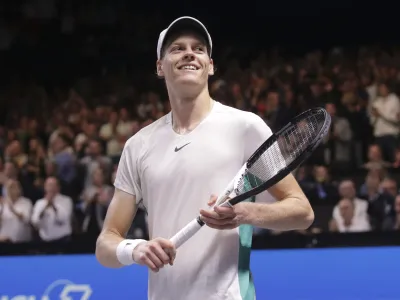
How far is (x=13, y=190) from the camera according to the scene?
9438mm

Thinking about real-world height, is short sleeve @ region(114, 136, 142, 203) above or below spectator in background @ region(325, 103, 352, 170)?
below

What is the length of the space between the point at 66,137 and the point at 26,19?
4.10 meters

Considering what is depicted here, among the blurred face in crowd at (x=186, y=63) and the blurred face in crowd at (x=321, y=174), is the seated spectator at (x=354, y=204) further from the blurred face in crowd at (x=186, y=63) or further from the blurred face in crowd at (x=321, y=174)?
the blurred face in crowd at (x=186, y=63)

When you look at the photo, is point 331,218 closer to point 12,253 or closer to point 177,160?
point 12,253

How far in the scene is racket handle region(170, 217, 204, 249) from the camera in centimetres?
312

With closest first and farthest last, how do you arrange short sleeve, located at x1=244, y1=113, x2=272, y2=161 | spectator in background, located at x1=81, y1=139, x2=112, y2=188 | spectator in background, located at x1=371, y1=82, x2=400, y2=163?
short sleeve, located at x1=244, y1=113, x2=272, y2=161 < spectator in background, located at x1=371, y1=82, x2=400, y2=163 < spectator in background, located at x1=81, y1=139, x2=112, y2=188

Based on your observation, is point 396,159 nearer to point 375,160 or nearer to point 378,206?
point 375,160

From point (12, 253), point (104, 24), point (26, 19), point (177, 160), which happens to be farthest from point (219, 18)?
point (177, 160)

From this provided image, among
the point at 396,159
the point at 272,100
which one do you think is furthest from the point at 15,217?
the point at 396,159

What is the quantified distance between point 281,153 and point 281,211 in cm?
22

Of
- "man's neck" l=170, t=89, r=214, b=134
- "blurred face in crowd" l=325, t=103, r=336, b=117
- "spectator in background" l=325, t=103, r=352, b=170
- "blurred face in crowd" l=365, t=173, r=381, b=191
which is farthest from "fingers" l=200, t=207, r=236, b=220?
"blurred face in crowd" l=325, t=103, r=336, b=117

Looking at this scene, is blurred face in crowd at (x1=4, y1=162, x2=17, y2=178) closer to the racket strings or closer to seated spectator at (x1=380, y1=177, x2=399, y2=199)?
seated spectator at (x1=380, y1=177, x2=399, y2=199)

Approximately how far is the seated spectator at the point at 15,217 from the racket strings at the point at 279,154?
5.87 m

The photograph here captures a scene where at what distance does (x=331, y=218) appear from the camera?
826 centimetres
